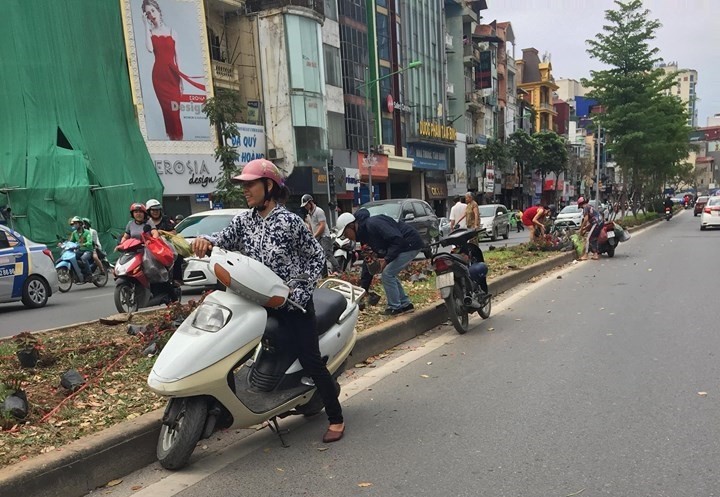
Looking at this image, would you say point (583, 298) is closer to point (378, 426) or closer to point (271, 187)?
point (378, 426)

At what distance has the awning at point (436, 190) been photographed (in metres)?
45.3

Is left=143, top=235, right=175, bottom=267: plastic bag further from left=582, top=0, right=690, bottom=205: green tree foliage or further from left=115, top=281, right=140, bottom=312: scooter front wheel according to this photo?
left=582, top=0, right=690, bottom=205: green tree foliage

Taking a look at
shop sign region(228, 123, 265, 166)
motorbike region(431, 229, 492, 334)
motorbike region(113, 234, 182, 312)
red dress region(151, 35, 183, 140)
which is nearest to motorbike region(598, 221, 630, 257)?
motorbike region(431, 229, 492, 334)

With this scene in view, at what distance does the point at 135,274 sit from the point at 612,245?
1211cm

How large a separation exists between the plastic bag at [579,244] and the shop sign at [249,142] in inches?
645

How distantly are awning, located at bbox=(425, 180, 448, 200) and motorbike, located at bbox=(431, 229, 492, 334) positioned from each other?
126 feet

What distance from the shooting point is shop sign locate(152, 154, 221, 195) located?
2388 centimetres

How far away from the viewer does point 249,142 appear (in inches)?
1107

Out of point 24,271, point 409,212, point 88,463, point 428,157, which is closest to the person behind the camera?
→ point 88,463

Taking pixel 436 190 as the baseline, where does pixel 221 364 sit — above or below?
above

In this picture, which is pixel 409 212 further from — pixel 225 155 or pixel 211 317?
pixel 211 317

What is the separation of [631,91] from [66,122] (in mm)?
24035

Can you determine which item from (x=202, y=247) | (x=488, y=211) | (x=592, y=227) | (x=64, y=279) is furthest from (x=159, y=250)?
(x=488, y=211)

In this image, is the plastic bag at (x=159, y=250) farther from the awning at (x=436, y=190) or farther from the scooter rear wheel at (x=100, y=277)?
the awning at (x=436, y=190)
